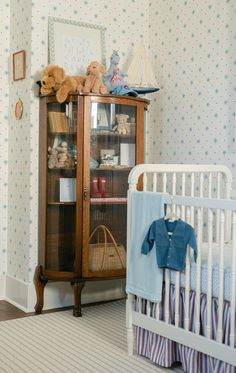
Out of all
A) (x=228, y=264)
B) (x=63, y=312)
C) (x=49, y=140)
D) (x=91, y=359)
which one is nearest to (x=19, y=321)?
(x=63, y=312)

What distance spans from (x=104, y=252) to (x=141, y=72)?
117cm

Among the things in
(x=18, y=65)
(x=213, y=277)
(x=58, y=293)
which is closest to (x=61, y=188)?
(x=58, y=293)

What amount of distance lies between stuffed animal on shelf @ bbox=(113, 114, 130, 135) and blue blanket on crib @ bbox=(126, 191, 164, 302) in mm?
846

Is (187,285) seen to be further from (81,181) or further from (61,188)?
(61,188)

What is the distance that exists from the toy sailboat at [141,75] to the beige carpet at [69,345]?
1.39 meters

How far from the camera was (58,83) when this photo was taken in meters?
2.93

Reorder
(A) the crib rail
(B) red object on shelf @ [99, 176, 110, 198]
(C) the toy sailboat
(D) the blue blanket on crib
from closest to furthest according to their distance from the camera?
1. (D) the blue blanket on crib
2. (A) the crib rail
3. (B) red object on shelf @ [99, 176, 110, 198]
4. (C) the toy sailboat

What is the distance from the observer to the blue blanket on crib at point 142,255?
86.0 inches

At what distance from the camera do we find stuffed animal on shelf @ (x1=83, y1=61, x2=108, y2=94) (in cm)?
295

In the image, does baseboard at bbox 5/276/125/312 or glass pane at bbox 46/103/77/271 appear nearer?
glass pane at bbox 46/103/77/271

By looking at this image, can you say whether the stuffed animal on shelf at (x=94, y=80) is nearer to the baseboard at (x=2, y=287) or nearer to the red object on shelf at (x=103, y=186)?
the red object on shelf at (x=103, y=186)

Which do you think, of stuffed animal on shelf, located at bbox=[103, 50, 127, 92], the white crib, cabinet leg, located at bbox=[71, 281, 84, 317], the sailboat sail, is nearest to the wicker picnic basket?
cabinet leg, located at bbox=[71, 281, 84, 317]

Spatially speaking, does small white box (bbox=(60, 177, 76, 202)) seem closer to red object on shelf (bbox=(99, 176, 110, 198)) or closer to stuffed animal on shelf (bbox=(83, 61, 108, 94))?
red object on shelf (bbox=(99, 176, 110, 198))

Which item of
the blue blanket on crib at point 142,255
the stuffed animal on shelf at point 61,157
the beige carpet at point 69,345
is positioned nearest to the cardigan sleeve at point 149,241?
the blue blanket on crib at point 142,255
